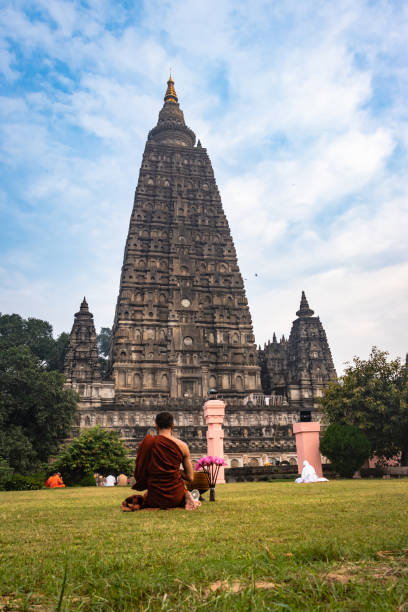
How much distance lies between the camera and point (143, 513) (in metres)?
7.56

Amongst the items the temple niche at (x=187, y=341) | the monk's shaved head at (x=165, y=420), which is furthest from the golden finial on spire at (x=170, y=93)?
the monk's shaved head at (x=165, y=420)

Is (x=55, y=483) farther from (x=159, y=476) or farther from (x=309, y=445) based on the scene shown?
(x=159, y=476)

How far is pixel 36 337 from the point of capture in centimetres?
6444

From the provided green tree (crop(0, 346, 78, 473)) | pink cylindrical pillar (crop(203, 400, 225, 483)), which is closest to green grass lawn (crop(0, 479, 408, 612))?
pink cylindrical pillar (crop(203, 400, 225, 483))

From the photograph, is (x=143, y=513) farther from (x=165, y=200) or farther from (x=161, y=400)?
(x=165, y=200)

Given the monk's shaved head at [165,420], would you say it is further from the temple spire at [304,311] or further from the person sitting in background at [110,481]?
the temple spire at [304,311]

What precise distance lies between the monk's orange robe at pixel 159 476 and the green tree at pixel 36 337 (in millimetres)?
56049

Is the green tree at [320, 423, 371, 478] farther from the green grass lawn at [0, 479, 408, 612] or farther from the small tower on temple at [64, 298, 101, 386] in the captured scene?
the small tower on temple at [64, 298, 101, 386]

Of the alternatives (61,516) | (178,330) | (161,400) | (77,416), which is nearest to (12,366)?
(77,416)

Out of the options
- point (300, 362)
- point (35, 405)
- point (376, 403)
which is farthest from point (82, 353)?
point (376, 403)

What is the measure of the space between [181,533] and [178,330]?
50.4m

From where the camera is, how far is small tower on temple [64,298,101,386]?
51250mm

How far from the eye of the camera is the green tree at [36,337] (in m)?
62.2

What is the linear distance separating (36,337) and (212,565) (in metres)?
64.9
